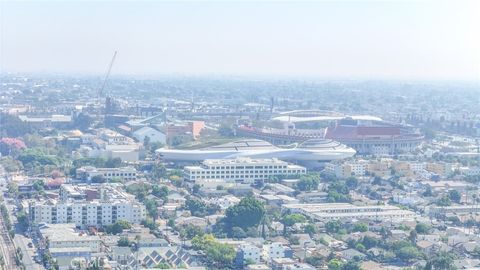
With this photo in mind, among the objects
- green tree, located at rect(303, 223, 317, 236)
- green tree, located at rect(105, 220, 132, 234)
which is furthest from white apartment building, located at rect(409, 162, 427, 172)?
green tree, located at rect(105, 220, 132, 234)

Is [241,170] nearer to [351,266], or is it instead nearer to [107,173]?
[107,173]

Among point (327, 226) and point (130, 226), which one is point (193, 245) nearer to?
point (130, 226)

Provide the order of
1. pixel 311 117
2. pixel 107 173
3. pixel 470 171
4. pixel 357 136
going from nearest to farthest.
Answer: pixel 107 173
pixel 470 171
pixel 357 136
pixel 311 117

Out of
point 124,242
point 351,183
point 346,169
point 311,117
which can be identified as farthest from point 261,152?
point 311,117

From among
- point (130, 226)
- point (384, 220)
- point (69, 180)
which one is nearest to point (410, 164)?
point (384, 220)

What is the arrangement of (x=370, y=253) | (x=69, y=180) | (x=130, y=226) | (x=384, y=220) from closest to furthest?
(x=370, y=253)
(x=130, y=226)
(x=384, y=220)
(x=69, y=180)

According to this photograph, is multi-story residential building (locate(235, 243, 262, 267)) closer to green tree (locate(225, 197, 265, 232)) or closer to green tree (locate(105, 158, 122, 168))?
green tree (locate(225, 197, 265, 232))

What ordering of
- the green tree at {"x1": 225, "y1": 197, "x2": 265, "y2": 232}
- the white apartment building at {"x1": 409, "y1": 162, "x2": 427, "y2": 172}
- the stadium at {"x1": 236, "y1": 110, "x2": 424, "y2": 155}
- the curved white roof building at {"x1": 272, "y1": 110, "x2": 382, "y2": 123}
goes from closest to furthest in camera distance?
the green tree at {"x1": 225, "y1": 197, "x2": 265, "y2": 232}
the white apartment building at {"x1": 409, "y1": 162, "x2": 427, "y2": 172}
the stadium at {"x1": 236, "y1": 110, "x2": 424, "y2": 155}
the curved white roof building at {"x1": 272, "y1": 110, "x2": 382, "y2": 123}
